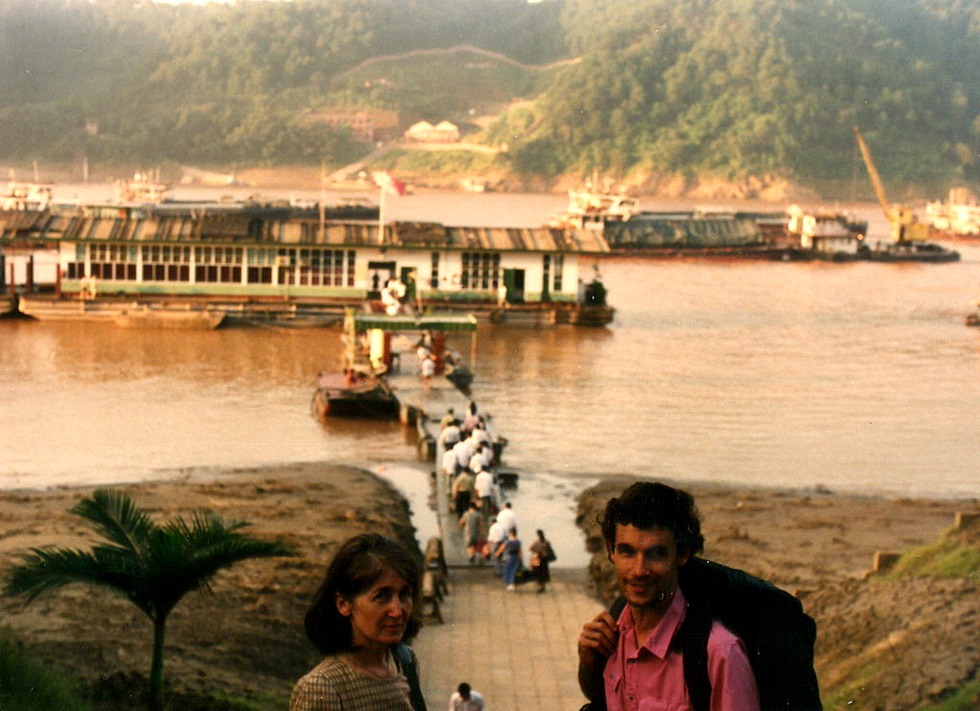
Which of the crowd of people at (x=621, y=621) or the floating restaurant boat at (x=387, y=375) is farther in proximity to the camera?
the floating restaurant boat at (x=387, y=375)

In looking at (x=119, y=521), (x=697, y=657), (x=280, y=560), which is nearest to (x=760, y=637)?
(x=697, y=657)

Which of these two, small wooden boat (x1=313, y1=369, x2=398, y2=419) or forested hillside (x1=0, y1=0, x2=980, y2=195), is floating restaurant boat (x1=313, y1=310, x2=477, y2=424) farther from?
forested hillside (x1=0, y1=0, x2=980, y2=195)

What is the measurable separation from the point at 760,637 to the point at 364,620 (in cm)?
83

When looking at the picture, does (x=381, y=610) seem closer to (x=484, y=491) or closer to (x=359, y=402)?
(x=484, y=491)

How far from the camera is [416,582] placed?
339 cm

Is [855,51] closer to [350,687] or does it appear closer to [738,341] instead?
[738,341]

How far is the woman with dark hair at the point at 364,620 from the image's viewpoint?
330 cm

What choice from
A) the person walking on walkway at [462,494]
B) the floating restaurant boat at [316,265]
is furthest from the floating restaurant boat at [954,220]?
the person walking on walkway at [462,494]

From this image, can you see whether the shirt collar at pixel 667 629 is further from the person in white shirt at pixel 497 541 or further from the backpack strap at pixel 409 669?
the person in white shirt at pixel 497 541

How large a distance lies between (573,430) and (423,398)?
94.3 inches

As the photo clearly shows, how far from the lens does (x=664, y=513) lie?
3.28 m

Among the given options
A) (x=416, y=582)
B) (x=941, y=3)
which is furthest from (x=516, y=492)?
(x=941, y=3)

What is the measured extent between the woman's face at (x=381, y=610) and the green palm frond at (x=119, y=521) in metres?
4.31

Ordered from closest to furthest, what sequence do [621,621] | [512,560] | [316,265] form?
[621,621]
[512,560]
[316,265]
